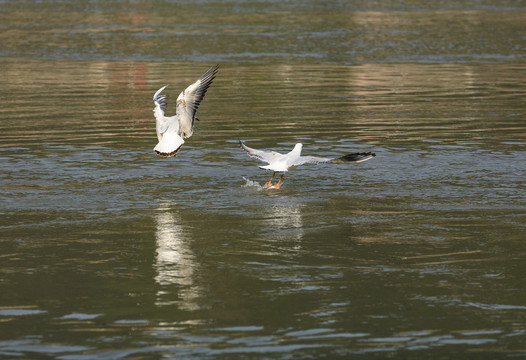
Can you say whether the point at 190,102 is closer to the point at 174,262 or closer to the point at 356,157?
the point at 356,157

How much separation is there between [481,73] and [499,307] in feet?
68.1

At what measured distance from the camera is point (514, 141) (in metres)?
18.3

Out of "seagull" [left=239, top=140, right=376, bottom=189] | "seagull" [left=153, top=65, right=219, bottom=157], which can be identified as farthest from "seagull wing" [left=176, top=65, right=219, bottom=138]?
"seagull" [left=239, top=140, right=376, bottom=189]

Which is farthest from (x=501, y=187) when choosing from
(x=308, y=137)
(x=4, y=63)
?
(x=4, y=63)

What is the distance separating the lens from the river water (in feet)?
29.4

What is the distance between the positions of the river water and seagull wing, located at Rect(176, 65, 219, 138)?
30.7 inches

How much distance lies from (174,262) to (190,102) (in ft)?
15.8

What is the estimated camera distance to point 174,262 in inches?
435

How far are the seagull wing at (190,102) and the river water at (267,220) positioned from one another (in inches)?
30.7

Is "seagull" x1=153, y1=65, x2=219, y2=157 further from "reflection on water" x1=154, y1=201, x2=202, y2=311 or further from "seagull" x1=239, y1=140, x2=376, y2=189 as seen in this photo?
"reflection on water" x1=154, y1=201, x2=202, y2=311

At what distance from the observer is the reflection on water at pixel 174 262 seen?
32.3 ft

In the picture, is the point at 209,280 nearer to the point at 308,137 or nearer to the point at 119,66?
the point at 308,137

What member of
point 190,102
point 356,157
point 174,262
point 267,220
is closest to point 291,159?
point 356,157

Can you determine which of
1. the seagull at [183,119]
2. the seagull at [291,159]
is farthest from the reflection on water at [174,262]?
the seagull at [183,119]
